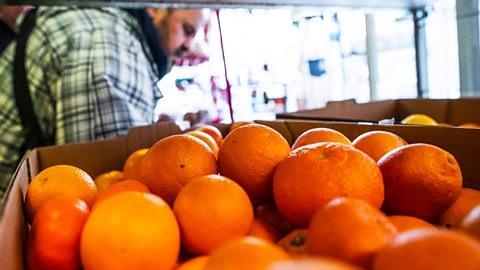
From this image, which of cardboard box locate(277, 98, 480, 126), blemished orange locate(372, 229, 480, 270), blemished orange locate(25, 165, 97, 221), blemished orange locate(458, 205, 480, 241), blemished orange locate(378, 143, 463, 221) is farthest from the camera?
cardboard box locate(277, 98, 480, 126)

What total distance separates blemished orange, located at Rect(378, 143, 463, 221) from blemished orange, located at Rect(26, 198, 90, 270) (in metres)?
0.45

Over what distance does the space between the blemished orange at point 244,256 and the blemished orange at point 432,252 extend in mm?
95

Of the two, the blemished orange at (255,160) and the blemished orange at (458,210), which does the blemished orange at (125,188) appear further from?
the blemished orange at (458,210)

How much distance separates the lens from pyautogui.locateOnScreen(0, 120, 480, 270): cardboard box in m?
0.55

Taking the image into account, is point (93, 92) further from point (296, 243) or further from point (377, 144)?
point (296, 243)

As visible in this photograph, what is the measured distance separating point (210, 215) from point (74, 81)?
1273 millimetres

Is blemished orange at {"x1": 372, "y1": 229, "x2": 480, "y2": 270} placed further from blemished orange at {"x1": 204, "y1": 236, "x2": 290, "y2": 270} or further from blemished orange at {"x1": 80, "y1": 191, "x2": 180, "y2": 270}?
blemished orange at {"x1": 80, "y1": 191, "x2": 180, "y2": 270}

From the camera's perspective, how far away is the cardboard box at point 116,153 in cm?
55

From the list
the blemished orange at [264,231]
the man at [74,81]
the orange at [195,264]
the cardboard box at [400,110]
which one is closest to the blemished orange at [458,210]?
the blemished orange at [264,231]

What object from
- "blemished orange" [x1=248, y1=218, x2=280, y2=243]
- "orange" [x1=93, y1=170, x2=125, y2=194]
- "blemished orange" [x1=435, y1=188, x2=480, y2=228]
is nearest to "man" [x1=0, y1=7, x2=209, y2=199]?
"orange" [x1=93, y1=170, x2=125, y2=194]

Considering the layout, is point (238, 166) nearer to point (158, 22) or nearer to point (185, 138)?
point (185, 138)

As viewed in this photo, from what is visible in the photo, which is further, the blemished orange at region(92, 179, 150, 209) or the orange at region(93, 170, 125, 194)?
the orange at region(93, 170, 125, 194)

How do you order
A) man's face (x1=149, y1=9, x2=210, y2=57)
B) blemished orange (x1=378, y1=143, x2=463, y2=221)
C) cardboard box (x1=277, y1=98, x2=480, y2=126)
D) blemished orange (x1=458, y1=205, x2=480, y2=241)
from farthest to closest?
man's face (x1=149, y1=9, x2=210, y2=57)
cardboard box (x1=277, y1=98, x2=480, y2=126)
blemished orange (x1=378, y1=143, x2=463, y2=221)
blemished orange (x1=458, y1=205, x2=480, y2=241)

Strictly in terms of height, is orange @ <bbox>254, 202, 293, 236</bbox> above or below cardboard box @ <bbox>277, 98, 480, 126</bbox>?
below
